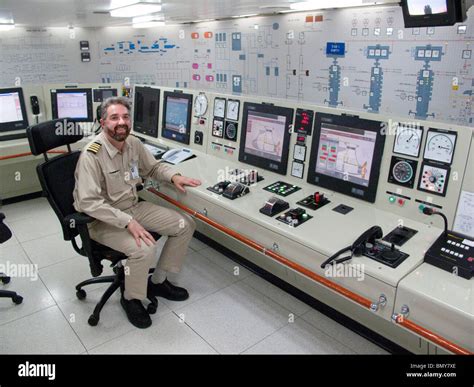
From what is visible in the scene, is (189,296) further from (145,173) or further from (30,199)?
(30,199)

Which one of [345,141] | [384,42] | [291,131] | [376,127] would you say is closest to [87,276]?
[291,131]

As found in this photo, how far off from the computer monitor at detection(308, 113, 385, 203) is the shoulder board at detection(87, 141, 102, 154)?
137 cm

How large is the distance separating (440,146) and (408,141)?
16 cm

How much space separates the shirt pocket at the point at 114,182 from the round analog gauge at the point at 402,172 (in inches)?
67.1

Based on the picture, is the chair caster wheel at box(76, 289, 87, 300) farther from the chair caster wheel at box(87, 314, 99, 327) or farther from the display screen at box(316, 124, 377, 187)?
the display screen at box(316, 124, 377, 187)

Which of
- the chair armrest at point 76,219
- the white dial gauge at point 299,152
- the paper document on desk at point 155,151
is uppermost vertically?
the white dial gauge at point 299,152

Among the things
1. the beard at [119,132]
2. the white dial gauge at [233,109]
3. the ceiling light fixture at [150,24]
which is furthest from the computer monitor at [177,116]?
the ceiling light fixture at [150,24]

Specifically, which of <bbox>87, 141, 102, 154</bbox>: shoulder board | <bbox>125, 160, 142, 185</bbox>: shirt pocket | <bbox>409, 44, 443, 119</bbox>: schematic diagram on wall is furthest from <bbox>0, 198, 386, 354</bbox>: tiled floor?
<bbox>409, 44, 443, 119</bbox>: schematic diagram on wall

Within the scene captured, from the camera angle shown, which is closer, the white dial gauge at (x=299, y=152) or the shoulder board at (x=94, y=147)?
the shoulder board at (x=94, y=147)

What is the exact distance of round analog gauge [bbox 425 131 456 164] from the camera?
1897mm

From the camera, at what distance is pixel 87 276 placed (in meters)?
3.04

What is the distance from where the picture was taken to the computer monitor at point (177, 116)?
340cm

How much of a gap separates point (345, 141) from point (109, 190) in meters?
1.53

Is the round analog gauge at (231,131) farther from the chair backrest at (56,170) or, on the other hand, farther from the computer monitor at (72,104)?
the computer monitor at (72,104)
